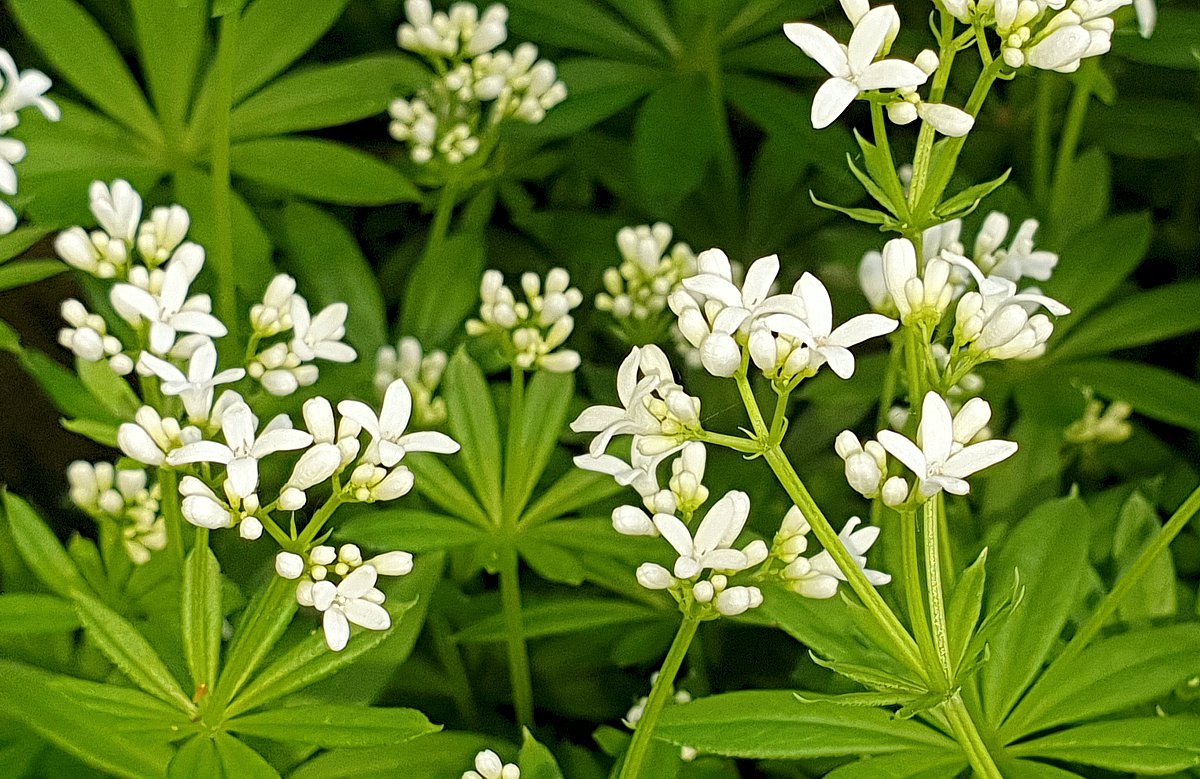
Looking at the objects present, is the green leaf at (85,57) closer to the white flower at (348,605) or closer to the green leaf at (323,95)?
the green leaf at (323,95)

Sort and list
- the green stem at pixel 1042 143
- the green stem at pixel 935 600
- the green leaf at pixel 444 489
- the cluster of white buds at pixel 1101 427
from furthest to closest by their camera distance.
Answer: the green stem at pixel 1042 143, the cluster of white buds at pixel 1101 427, the green leaf at pixel 444 489, the green stem at pixel 935 600

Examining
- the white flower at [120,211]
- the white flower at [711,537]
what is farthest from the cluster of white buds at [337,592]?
the white flower at [120,211]

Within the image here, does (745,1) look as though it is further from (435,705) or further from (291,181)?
→ (435,705)

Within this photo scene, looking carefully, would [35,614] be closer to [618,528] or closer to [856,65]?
[618,528]

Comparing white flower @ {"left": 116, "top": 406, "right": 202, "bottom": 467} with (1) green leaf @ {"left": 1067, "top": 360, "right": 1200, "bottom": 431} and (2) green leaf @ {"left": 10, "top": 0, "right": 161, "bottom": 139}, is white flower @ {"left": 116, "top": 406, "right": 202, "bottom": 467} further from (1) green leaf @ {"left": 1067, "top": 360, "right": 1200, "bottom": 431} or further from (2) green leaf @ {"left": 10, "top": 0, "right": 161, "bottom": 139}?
(1) green leaf @ {"left": 1067, "top": 360, "right": 1200, "bottom": 431}

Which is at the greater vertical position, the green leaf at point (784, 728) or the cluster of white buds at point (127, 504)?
the cluster of white buds at point (127, 504)

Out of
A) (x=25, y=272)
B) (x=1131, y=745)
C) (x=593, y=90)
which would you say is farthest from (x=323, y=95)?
(x=1131, y=745)
